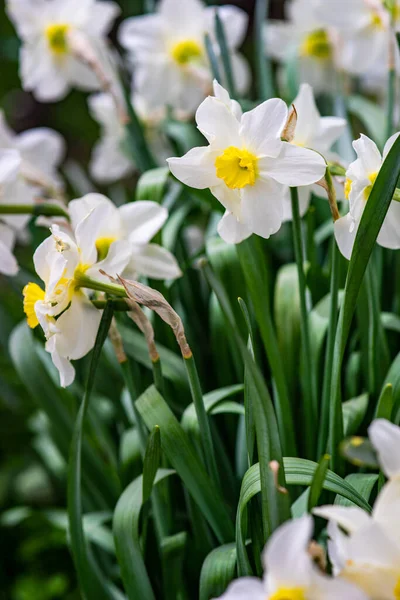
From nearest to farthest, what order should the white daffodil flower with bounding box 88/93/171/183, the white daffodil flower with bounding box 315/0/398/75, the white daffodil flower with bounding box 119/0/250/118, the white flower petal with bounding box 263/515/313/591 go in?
the white flower petal with bounding box 263/515/313/591
the white daffodil flower with bounding box 315/0/398/75
the white daffodil flower with bounding box 119/0/250/118
the white daffodil flower with bounding box 88/93/171/183

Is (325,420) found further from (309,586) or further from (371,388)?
(309,586)

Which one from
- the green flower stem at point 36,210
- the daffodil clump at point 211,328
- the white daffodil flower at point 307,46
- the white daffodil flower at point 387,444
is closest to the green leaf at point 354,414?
the daffodil clump at point 211,328

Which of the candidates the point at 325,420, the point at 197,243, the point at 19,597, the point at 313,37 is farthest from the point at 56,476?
the point at 313,37

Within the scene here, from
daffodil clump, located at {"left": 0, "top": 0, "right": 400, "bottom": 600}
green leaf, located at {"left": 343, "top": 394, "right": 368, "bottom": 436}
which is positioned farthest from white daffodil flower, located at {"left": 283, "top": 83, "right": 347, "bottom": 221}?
green leaf, located at {"left": 343, "top": 394, "right": 368, "bottom": 436}

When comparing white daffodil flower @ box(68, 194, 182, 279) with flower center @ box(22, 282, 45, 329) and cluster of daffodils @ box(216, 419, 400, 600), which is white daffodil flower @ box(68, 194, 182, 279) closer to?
flower center @ box(22, 282, 45, 329)

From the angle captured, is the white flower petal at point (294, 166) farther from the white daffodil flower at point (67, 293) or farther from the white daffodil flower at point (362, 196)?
the white daffodil flower at point (67, 293)

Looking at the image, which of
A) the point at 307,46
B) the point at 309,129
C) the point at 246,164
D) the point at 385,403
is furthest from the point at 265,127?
the point at 307,46

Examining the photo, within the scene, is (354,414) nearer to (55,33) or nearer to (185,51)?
(185,51)
